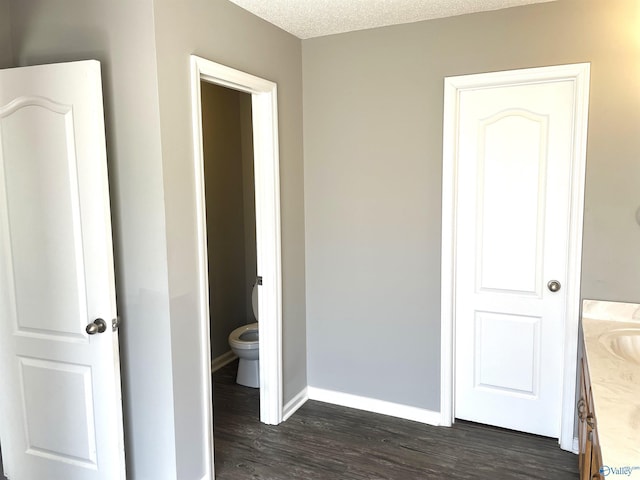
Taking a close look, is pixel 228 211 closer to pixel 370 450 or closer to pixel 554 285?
pixel 370 450

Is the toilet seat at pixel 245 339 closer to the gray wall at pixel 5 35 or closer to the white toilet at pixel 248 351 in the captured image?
the white toilet at pixel 248 351

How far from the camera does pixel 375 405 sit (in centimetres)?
324

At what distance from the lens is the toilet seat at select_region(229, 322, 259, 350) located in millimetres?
3469

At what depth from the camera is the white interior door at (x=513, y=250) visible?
2.66m

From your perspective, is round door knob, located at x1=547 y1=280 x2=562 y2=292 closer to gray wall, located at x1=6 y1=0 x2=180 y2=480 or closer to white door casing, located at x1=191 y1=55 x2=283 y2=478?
white door casing, located at x1=191 y1=55 x2=283 y2=478

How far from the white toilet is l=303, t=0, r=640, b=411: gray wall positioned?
1.43 feet

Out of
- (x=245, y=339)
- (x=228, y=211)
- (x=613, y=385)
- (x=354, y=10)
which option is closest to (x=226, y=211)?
(x=228, y=211)

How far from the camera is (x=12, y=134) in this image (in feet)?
7.18

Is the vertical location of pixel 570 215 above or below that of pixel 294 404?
above

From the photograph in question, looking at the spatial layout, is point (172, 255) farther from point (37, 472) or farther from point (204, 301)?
point (37, 472)

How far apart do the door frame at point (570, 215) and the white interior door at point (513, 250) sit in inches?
1.8

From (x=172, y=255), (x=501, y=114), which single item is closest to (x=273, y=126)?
(x=172, y=255)

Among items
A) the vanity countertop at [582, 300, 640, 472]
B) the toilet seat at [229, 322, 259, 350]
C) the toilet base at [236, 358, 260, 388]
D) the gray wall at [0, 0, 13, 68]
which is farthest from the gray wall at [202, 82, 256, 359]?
the vanity countertop at [582, 300, 640, 472]

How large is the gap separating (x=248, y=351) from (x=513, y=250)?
1909mm
